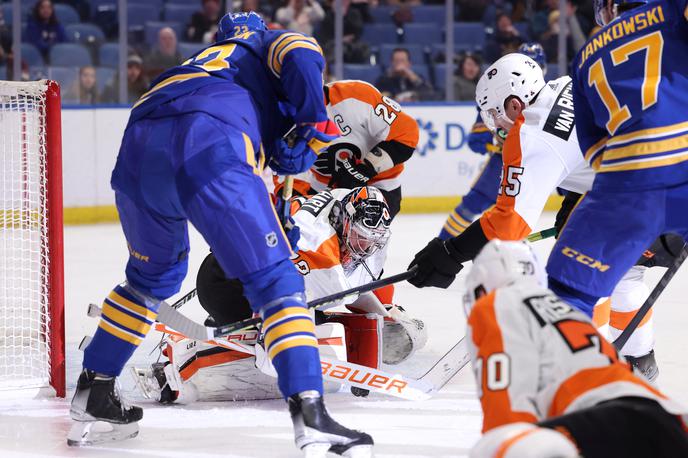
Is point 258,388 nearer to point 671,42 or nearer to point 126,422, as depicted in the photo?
point 126,422

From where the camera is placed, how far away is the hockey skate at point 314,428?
2.45 metres

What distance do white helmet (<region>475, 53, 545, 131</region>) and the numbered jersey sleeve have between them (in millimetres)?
294

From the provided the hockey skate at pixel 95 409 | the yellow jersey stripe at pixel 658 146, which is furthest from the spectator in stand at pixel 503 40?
the yellow jersey stripe at pixel 658 146

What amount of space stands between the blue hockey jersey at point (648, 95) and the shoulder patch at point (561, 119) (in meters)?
0.62

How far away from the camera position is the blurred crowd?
7555 millimetres

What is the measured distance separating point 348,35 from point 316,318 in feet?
16.8

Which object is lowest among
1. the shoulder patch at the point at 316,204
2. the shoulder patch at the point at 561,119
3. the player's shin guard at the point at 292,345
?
the shoulder patch at the point at 316,204

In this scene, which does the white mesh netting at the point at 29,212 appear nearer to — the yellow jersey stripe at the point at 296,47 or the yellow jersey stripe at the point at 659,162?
the yellow jersey stripe at the point at 296,47

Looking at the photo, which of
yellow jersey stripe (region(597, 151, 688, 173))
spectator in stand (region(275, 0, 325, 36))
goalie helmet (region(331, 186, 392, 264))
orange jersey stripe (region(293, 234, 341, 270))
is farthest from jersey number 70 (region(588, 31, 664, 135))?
spectator in stand (region(275, 0, 325, 36))

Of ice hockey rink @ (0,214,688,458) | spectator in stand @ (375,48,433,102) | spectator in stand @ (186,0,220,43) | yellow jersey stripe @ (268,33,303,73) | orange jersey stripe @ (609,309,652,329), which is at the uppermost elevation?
yellow jersey stripe @ (268,33,303,73)

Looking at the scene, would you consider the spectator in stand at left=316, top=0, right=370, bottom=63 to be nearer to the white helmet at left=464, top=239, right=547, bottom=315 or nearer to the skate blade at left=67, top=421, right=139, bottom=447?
the skate blade at left=67, top=421, right=139, bottom=447

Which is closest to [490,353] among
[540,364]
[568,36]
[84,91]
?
[540,364]

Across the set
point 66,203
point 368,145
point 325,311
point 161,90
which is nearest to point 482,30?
point 66,203

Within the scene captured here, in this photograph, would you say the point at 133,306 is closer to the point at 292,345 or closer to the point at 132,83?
the point at 292,345
